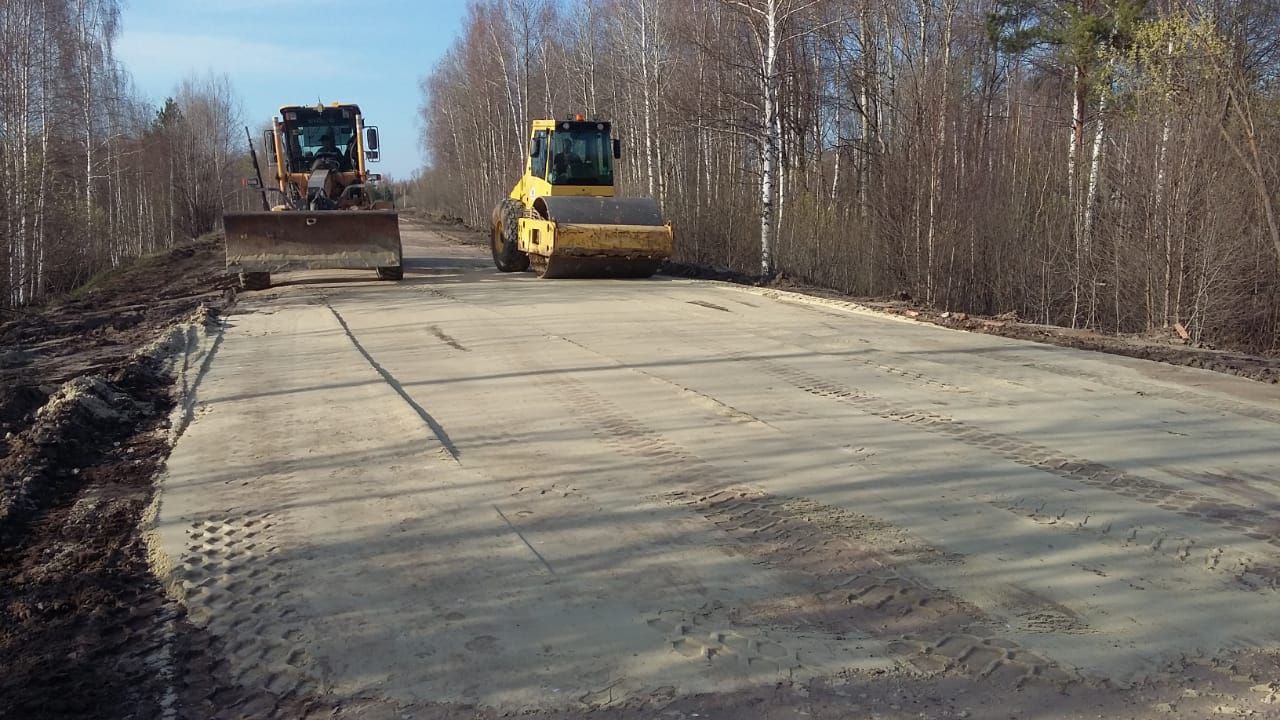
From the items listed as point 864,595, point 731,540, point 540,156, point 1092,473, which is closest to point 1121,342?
point 1092,473

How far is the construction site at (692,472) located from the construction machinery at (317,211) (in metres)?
0.08

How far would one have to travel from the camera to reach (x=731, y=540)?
183 inches

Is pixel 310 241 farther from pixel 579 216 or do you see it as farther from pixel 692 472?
pixel 692 472

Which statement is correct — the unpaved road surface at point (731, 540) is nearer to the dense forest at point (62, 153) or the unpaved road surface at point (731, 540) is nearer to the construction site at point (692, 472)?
the construction site at point (692, 472)

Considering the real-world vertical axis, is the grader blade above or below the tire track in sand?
above

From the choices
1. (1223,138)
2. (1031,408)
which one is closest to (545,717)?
(1031,408)

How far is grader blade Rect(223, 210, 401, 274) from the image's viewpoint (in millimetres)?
16125

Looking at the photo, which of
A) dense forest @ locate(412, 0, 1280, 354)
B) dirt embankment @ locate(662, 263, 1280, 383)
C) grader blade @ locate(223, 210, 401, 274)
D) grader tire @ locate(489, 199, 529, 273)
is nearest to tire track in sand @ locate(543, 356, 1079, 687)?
dirt embankment @ locate(662, 263, 1280, 383)

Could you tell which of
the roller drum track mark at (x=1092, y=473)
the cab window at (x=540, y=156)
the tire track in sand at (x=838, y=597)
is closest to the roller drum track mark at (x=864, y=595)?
the tire track in sand at (x=838, y=597)

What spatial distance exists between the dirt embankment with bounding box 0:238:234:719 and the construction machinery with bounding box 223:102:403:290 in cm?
476

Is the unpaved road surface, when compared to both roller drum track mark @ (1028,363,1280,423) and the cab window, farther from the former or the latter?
the cab window

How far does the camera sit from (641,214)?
1786 cm

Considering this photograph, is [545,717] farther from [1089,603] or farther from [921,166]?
[921,166]

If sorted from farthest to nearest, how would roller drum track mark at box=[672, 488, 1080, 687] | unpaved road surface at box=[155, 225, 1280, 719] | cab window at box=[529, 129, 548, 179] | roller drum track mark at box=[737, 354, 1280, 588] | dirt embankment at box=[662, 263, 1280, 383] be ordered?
cab window at box=[529, 129, 548, 179]
dirt embankment at box=[662, 263, 1280, 383]
roller drum track mark at box=[737, 354, 1280, 588]
roller drum track mark at box=[672, 488, 1080, 687]
unpaved road surface at box=[155, 225, 1280, 719]
